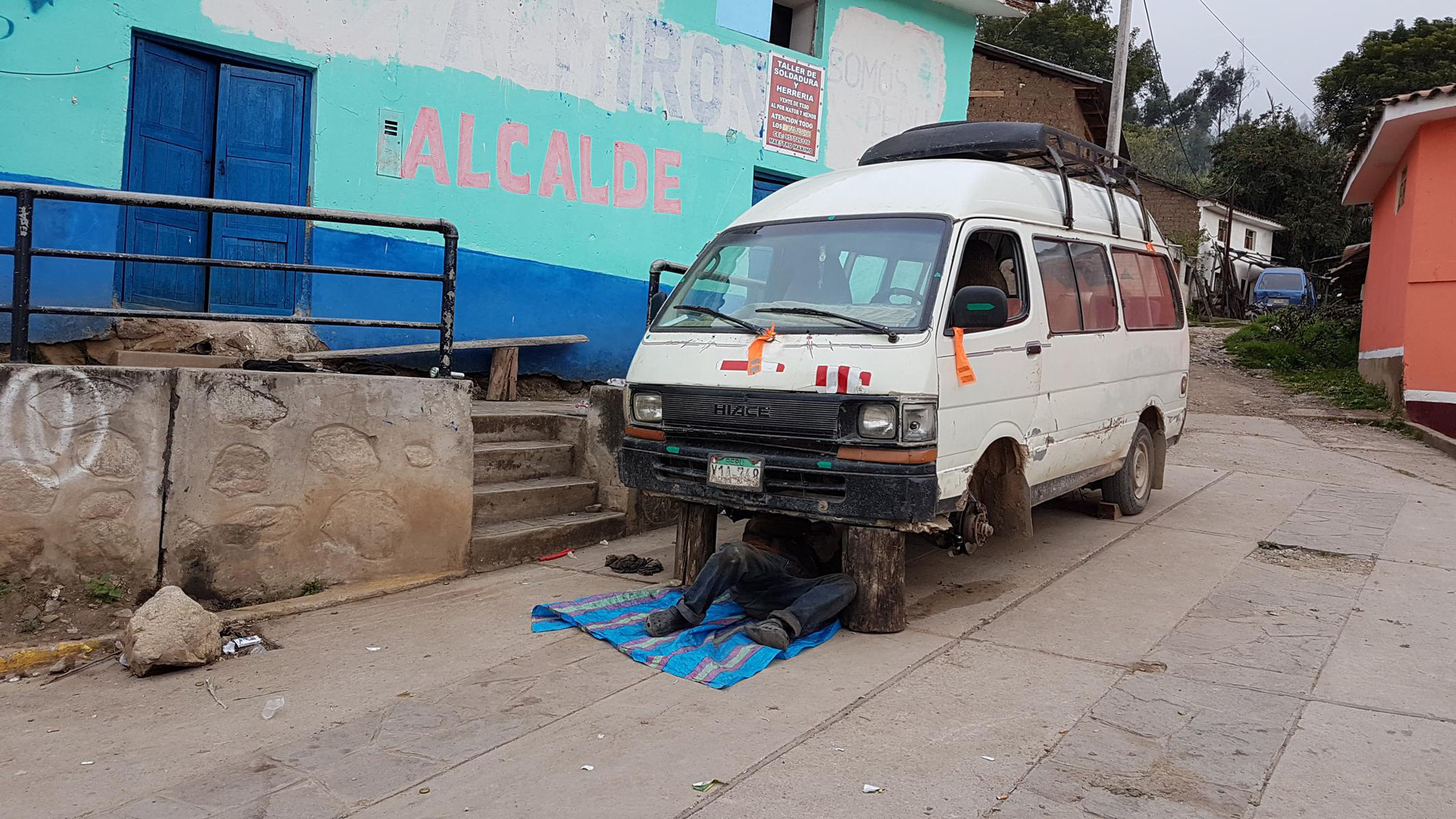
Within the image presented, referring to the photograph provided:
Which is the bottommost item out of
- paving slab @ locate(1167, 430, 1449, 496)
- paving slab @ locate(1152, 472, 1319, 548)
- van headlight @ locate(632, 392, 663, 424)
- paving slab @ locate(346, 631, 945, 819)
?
paving slab @ locate(346, 631, 945, 819)

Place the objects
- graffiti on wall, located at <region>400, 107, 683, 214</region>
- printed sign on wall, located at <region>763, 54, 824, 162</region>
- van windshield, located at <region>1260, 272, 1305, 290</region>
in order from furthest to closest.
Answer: van windshield, located at <region>1260, 272, 1305, 290</region> → printed sign on wall, located at <region>763, 54, 824, 162</region> → graffiti on wall, located at <region>400, 107, 683, 214</region>

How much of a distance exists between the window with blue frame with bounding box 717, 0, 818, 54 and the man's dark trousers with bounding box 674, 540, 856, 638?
708 cm

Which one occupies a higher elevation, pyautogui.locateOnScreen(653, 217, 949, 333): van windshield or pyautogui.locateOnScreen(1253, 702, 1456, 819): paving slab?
pyautogui.locateOnScreen(653, 217, 949, 333): van windshield

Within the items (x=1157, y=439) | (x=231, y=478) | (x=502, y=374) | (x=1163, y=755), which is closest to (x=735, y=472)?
(x=1163, y=755)

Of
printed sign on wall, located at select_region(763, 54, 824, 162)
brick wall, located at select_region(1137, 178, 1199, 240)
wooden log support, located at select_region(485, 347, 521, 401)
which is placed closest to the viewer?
wooden log support, located at select_region(485, 347, 521, 401)

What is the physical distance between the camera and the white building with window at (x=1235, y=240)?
105ft

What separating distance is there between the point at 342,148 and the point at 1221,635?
23.0ft

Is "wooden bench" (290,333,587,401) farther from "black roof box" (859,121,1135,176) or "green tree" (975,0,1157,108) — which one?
"green tree" (975,0,1157,108)

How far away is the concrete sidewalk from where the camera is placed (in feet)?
11.0

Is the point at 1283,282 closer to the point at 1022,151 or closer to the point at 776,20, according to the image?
the point at 776,20

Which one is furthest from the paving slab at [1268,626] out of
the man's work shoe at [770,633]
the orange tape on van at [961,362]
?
the man's work shoe at [770,633]

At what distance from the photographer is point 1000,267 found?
571cm

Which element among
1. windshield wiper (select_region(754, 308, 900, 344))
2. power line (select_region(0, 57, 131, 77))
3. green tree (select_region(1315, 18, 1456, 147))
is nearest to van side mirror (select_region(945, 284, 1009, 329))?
windshield wiper (select_region(754, 308, 900, 344))

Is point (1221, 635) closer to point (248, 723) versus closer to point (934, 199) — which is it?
point (934, 199)
